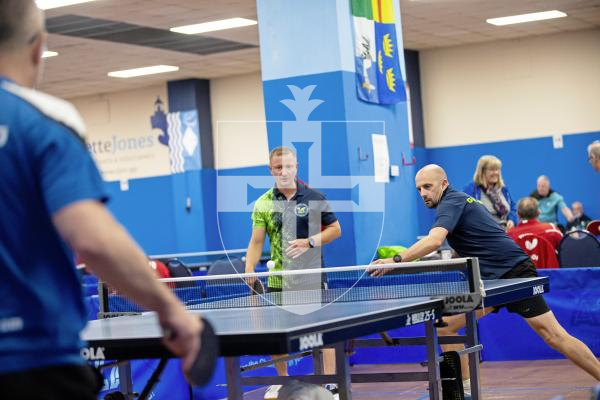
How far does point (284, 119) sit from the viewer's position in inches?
357

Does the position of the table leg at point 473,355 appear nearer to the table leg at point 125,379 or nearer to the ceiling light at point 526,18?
the table leg at point 125,379

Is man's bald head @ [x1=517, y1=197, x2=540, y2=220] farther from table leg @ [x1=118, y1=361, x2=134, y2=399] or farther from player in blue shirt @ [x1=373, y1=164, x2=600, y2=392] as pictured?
table leg @ [x1=118, y1=361, x2=134, y2=399]

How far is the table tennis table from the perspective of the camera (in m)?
3.64

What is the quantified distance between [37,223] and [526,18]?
14.8 metres

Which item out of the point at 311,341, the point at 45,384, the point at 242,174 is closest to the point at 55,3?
the point at 242,174

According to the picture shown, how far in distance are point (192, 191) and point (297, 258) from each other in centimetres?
1328

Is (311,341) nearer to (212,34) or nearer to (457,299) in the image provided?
(457,299)

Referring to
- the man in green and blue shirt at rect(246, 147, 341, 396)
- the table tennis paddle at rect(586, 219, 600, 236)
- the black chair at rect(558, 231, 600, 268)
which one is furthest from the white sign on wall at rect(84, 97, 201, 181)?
the man in green and blue shirt at rect(246, 147, 341, 396)

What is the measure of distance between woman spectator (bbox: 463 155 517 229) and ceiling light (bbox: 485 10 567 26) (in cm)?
619

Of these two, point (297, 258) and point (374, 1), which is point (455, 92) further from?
point (297, 258)

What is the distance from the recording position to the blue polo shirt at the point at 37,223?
2150 millimetres

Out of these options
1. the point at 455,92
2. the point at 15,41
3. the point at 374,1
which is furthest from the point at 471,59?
the point at 15,41

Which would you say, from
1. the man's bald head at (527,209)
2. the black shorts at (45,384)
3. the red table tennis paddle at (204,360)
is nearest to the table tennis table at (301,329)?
the red table tennis paddle at (204,360)

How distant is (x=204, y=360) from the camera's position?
2477mm
